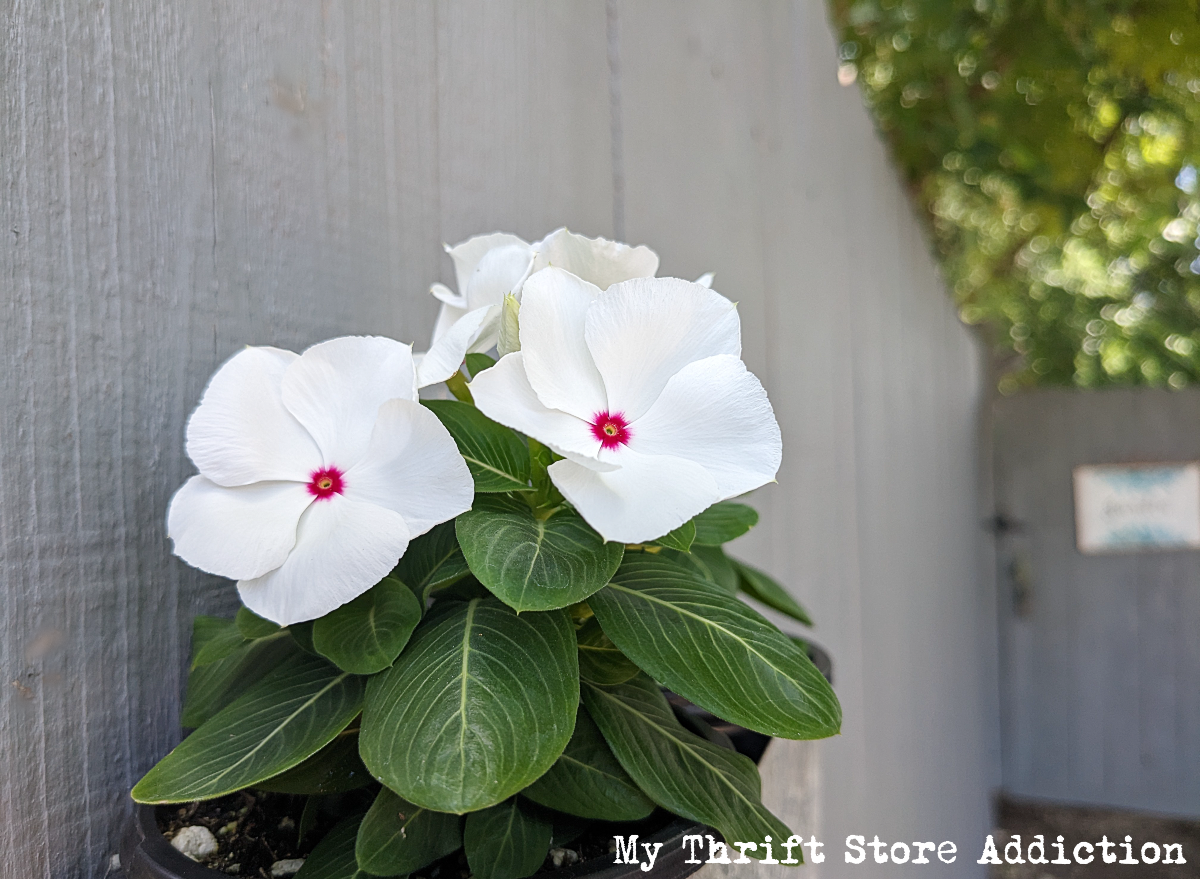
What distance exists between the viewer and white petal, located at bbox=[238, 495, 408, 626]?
13.1 inches

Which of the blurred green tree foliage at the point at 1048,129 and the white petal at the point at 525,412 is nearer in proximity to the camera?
the white petal at the point at 525,412

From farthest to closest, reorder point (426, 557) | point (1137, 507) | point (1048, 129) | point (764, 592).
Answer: point (1137, 507) < point (1048, 129) < point (764, 592) < point (426, 557)

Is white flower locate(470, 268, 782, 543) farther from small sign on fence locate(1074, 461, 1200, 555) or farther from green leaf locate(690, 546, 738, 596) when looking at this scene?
small sign on fence locate(1074, 461, 1200, 555)

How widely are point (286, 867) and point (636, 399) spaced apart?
0.26 metres

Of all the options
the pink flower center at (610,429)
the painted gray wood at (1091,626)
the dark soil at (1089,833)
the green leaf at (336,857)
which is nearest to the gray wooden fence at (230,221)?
the green leaf at (336,857)

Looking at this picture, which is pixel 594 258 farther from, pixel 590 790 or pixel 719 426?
pixel 590 790

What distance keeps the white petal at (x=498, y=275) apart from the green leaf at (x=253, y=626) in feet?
0.61

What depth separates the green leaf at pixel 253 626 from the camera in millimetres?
378

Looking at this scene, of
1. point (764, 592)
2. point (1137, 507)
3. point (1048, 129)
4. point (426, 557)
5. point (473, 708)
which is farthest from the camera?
point (1137, 507)

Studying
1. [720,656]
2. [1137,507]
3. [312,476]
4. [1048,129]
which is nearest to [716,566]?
[720,656]

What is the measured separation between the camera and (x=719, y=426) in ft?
1.16

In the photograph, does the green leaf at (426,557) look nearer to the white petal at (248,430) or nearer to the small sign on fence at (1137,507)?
the white petal at (248,430)

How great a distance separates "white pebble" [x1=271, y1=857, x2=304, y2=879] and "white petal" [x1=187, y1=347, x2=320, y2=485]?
6.8 inches

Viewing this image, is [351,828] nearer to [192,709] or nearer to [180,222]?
[192,709]
